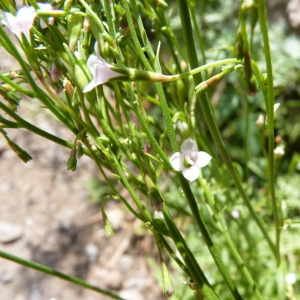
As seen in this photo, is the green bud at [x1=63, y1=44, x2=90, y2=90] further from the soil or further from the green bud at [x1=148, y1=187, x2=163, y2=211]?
the soil

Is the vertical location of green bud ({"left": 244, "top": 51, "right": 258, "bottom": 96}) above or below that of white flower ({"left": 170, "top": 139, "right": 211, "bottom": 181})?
above

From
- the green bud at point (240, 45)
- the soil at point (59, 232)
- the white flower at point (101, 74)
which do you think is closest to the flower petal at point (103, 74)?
the white flower at point (101, 74)

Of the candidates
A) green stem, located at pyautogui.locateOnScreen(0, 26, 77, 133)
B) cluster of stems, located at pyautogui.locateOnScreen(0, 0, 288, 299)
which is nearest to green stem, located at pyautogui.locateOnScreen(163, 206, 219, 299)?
cluster of stems, located at pyautogui.locateOnScreen(0, 0, 288, 299)

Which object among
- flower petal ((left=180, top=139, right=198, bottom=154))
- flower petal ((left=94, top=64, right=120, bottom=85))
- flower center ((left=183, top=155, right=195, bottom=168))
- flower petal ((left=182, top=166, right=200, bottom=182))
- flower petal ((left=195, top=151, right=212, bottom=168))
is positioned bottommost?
flower petal ((left=195, top=151, right=212, bottom=168))

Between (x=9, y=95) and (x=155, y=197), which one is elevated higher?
(x=9, y=95)

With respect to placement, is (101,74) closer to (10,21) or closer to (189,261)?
(10,21)

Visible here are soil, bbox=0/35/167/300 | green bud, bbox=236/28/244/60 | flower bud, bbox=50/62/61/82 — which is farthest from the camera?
soil, bbox=0/35/167/300

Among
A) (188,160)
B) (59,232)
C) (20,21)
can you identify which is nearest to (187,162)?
(188,160)

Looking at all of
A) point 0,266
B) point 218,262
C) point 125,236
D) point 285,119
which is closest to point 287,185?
point 285,119
